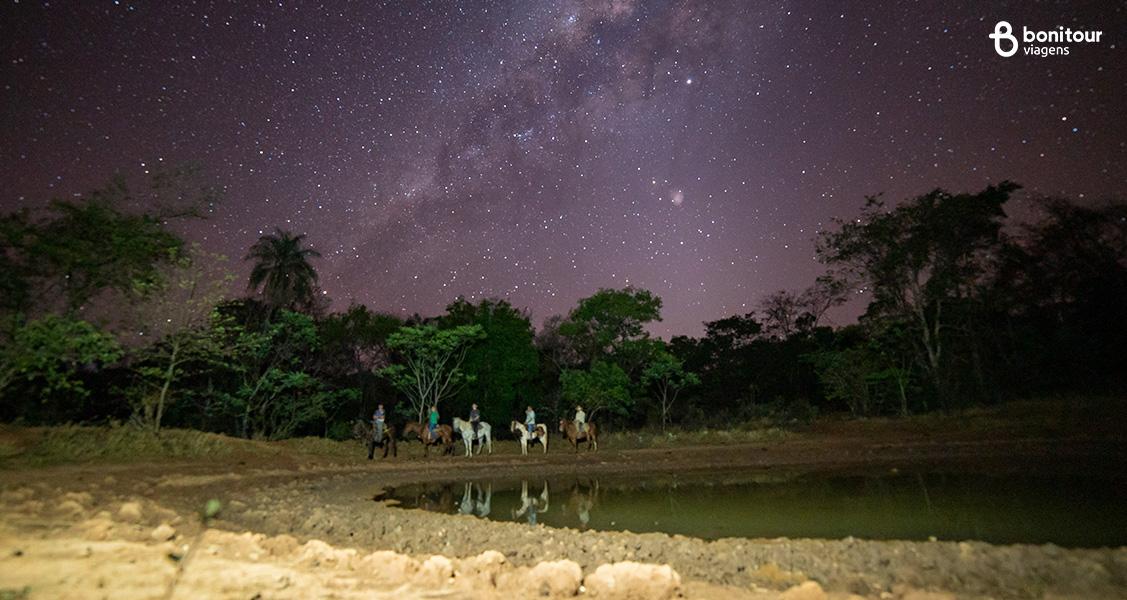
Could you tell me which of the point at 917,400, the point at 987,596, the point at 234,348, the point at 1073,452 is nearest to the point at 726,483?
the point at 987,596

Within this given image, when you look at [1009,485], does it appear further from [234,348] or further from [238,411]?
[238,411]

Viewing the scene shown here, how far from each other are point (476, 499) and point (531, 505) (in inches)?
73.4

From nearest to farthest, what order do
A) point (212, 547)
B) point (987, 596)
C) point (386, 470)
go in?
point (987, 596) → point (212, 547) → point (386, 470)

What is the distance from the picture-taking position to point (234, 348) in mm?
18656

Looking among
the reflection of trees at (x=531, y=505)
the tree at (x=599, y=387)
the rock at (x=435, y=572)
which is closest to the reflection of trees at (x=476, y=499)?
the reflection of trees at (x=531, y=505)

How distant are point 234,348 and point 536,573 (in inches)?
715

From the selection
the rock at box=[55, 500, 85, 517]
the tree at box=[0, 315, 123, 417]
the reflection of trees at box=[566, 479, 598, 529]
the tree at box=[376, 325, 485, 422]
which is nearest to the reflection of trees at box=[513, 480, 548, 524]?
the reflection of trees at box=[566, 479, 598, 529]

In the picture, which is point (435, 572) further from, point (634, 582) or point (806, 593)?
point (806, 593)

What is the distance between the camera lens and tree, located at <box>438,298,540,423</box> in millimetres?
32438

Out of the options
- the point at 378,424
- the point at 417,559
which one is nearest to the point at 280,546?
the point at 417,559

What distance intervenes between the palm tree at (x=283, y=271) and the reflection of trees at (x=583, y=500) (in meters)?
26.1

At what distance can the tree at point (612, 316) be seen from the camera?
32.7m

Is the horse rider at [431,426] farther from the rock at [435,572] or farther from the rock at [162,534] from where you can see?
the rock at [435,572]

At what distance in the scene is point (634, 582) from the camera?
4180 millimetres
